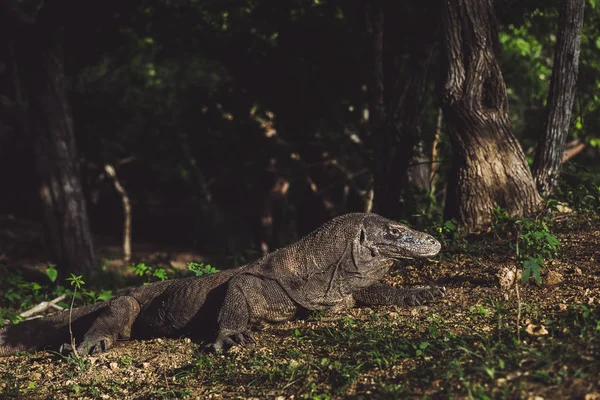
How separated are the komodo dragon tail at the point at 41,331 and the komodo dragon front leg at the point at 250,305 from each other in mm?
1482

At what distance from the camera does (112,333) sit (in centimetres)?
554

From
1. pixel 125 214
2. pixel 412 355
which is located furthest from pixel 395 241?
pixel 125 214

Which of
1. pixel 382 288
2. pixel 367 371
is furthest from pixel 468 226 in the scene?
pixel 367 371

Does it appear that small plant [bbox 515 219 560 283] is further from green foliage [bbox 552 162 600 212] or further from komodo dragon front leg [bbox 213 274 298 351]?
komodo dragon front leg [bbox 213 274 298 351]

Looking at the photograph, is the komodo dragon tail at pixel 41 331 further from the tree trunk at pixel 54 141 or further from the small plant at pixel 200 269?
the tree trunk at pixel 54 141

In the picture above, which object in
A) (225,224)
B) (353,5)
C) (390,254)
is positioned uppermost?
(353,5)

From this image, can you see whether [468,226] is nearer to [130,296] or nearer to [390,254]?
[390,254]

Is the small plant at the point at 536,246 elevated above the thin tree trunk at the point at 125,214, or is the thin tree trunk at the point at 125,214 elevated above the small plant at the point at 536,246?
the small plant at the point at 536,246

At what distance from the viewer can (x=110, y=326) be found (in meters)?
5.57

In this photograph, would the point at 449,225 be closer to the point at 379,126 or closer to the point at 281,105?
the point at 379,126

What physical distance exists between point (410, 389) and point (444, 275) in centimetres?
220

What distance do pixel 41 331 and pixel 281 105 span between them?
7.70 meters

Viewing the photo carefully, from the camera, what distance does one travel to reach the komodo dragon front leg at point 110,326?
531 cm

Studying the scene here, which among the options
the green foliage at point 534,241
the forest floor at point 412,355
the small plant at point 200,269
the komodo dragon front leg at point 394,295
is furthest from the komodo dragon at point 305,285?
the green foliage at point 534,241
